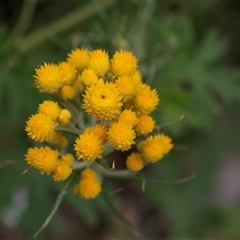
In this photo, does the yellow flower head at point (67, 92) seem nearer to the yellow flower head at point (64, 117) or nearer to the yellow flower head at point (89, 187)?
the yellow flower head at point (64, 117)

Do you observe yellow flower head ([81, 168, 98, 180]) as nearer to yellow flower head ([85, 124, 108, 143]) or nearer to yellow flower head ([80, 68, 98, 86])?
yellow flower head ([85, 124, 108, 143])

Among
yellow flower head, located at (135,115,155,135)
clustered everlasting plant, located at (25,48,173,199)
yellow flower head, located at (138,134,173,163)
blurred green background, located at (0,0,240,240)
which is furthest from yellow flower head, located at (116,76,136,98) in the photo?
blurred green background, located at (0,0,240,240)

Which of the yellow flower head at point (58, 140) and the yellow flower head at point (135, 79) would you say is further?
the yellow flower head at point (58, 140)

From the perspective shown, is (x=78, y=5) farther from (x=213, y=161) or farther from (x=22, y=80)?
(x=213, y=161)

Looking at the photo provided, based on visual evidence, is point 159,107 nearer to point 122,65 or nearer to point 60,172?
point 122,65

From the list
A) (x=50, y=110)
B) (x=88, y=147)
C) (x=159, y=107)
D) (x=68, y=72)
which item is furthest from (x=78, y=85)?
(x=159, y=107)

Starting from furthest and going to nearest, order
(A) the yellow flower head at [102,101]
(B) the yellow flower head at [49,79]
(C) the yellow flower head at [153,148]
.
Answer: (C) the yellow flower head at [153,148], (B) the yellow flower head at [49,79], (A) the yellow flower head at [102,101]

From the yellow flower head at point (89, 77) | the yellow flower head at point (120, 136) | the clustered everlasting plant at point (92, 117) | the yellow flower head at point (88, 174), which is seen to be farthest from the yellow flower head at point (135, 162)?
the yellow flower head at point (89, 77)
